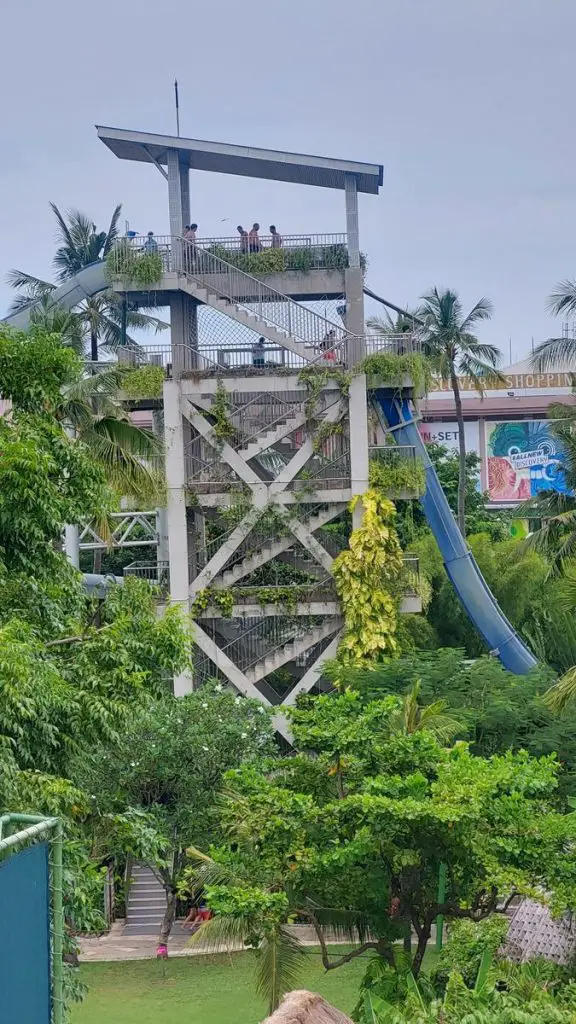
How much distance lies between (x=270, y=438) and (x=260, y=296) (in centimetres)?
364

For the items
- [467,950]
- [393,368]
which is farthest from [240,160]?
[467,950]

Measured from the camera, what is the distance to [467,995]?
37.5ft

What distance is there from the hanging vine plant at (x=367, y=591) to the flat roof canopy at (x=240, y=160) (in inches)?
327

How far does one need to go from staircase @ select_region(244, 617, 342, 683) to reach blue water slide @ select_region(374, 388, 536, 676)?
152 inches

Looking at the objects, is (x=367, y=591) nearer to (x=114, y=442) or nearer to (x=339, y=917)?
(x=114, y=442)

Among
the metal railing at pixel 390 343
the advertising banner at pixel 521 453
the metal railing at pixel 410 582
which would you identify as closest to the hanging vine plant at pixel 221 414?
the metal railing at pixel 390 343

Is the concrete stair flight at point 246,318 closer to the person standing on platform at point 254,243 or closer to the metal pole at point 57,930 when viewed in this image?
the person standing on platform at point 254,243

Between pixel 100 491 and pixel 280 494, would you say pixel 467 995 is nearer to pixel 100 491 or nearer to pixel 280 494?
pixel 100 491

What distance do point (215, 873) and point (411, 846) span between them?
3088 mm

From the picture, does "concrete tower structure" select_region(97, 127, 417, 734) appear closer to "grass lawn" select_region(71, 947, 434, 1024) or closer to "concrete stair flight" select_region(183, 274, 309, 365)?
"concrete stair flight" select_region(183, 274, 309, 365)

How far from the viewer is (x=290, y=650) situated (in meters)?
30.5

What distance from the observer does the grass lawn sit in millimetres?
19984

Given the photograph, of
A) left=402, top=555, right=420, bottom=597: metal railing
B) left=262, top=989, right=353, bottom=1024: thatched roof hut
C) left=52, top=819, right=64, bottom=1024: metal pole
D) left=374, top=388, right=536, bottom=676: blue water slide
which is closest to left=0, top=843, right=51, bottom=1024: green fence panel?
left=52, top=819, right=64, bottom=1024: metal pole

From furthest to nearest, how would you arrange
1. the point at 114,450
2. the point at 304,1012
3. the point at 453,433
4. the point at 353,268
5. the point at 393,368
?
1. the point at 453,433
2. the point at 353,268
3. the point at 393,368
4. the point at 114,450
5. the point at 304,1012
